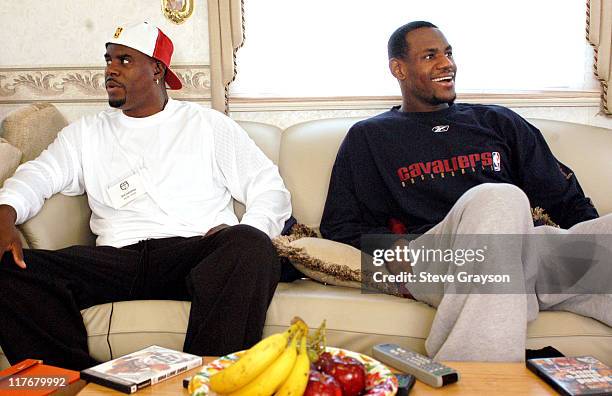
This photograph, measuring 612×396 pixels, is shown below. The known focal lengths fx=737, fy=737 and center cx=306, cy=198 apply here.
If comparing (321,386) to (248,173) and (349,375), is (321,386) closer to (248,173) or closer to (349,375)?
(349,375)

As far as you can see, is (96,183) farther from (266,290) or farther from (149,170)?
(266,290)

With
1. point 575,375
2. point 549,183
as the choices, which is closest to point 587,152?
point 549,183

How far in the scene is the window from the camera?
10.5ft

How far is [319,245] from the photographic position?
92.3 inches

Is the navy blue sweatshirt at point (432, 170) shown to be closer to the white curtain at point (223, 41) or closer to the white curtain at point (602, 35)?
the white curtain at point (602, 35)

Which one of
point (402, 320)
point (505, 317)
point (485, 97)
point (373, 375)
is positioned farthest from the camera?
point (485, 97)

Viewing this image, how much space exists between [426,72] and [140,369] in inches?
A: 65.9

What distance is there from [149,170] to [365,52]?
3.87ft

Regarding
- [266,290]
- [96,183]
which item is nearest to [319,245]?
[266,290]

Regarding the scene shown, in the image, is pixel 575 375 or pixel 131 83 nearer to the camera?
pixel 575 375

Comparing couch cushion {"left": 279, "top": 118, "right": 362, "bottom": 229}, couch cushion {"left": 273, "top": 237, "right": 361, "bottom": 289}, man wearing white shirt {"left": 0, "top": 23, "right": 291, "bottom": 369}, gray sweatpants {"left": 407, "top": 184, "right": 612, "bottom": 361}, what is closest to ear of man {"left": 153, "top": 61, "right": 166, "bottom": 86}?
man wearing white shirt {"left": 0, "top": 23, "right": 291, "bottom": 369}

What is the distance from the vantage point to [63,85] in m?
3.19

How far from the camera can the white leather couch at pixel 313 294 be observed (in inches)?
82.7

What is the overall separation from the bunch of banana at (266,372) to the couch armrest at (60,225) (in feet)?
4.35
